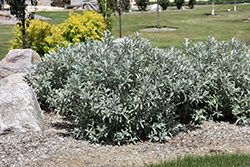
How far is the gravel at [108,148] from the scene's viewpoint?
411 centimetres

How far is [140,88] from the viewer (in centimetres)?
472

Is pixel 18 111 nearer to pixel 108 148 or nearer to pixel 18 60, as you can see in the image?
pixel 108 148

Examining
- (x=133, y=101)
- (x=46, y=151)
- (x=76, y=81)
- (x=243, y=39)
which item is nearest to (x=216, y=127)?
(x=133, y=101)

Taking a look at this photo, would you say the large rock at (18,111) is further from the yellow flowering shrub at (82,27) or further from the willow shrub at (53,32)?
the yellow flowering shrub at (82,27)

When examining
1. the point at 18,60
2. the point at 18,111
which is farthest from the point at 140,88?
the point at 18,60

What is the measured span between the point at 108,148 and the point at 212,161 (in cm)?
154

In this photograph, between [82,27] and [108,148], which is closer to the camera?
[108,148]

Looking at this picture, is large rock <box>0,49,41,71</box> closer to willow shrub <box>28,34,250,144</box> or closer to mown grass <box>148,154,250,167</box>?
willow shrub <box>28,34,250,144</box>

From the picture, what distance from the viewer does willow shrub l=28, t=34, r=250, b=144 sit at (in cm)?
456

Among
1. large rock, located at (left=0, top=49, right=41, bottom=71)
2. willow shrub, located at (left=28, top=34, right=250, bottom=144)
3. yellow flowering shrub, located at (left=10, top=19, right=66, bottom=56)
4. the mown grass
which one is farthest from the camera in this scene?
yellow flowering shrub, located at (left=10, top=19, right=66, bottom=56)

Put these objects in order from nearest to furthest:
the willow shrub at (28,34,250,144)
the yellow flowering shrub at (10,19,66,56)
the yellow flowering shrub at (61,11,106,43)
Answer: the willow shrub at (28,34,250,144) → the yellow flowering shrub at (10,19,66,56) → the yellow flowering shrub at (61,11,106,43)

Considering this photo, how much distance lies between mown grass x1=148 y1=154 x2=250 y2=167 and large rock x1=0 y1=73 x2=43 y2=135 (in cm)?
239

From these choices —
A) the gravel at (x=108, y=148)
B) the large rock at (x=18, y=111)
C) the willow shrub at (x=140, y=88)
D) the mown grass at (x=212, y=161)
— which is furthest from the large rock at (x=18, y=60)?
the mown grass at (x=212, y=161)

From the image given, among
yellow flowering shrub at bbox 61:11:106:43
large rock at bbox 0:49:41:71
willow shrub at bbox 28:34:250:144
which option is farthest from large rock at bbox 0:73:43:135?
yellow flowering shrub at bbox 61:11:106:43
